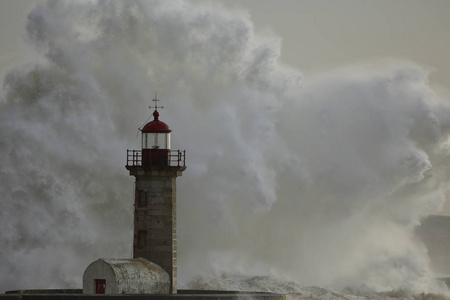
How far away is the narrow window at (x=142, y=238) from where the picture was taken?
27.4 metres

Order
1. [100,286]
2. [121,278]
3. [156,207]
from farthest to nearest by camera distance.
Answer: [156,207] < [100,286] < [121,278]

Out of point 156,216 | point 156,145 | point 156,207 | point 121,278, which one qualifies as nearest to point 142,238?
point 156,216

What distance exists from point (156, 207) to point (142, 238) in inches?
28.8

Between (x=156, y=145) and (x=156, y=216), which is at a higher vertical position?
(x=156, y=145)

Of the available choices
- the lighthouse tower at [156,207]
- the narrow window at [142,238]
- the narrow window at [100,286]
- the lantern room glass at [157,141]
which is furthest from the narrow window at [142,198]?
the narrow window at [100,286]

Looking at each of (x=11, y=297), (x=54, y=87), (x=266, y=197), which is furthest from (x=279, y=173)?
(x=11, y=297)

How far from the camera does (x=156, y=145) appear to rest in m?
27.7

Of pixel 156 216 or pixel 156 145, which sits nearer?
pixel 156 216

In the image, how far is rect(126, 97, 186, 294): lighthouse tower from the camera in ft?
89.8

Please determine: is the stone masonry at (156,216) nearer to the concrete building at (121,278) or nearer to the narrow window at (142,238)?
the narrow window at (142,238)

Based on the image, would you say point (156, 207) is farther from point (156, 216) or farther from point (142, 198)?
point (142, 198)

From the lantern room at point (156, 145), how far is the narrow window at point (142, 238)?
57.5 inches

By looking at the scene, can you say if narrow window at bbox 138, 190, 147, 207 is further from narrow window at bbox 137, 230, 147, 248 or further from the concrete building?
the concrete building

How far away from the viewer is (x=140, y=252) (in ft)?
89.8
